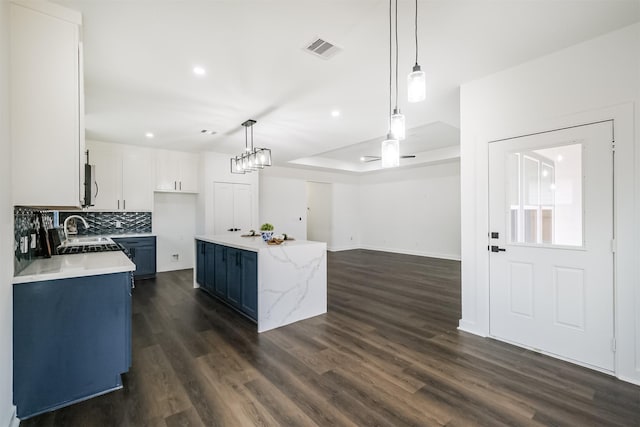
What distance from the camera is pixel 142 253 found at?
18.4 feet

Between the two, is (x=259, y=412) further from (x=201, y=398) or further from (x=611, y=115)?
(x=611, y=115)

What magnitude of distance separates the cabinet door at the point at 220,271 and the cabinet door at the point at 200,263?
1.55 feet

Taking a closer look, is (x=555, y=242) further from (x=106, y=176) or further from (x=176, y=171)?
(x=106, y=176)

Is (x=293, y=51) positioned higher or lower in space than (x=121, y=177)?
higher

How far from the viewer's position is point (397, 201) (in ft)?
30.0

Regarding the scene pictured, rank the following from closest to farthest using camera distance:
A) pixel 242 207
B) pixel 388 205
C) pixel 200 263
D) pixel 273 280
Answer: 1. pixel 273 280
2. pixel 200 263
3. pixel 242 207
4. pixel 388 205

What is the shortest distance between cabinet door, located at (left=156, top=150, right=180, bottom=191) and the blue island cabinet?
14.5 ft

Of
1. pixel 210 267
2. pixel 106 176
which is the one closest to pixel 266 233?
pixel 210 267

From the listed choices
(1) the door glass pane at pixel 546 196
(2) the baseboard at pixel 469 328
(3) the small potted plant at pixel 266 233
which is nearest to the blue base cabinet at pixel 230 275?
(3) the small potted plant at pixel 266 233

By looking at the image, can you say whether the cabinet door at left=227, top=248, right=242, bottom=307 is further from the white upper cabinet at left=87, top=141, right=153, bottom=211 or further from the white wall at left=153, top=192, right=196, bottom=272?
the white wall at left=153, top=192, right=196, bottom=272

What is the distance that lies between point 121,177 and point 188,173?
1.25 meters

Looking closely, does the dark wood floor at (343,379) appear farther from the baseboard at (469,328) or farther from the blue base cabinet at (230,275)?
the blue base cabinet at (230,275)

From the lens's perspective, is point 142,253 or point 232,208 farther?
point 232,208

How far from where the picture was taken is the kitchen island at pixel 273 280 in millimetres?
3260
